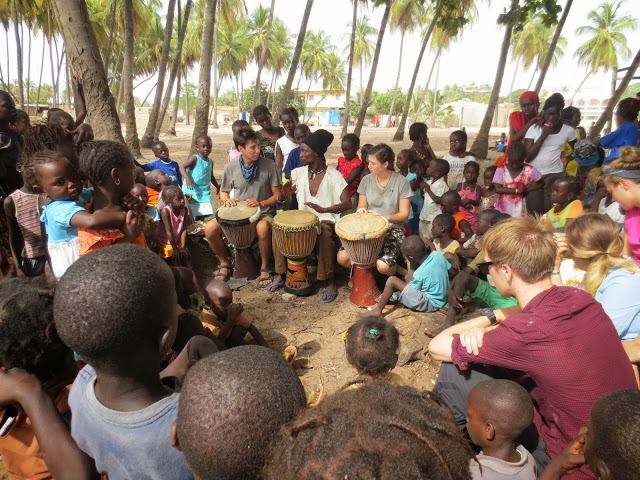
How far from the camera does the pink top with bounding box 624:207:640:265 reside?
2965mm

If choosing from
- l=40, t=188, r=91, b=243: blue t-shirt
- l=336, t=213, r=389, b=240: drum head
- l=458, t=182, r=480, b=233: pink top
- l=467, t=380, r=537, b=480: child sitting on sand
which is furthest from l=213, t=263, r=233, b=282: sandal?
l=467, t=380, r=537, b=480: child sitting on sand

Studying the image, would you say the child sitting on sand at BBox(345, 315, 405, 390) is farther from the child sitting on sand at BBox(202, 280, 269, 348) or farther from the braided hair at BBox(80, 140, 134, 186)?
the braided hair at BBox(80, 140, 134, 186)

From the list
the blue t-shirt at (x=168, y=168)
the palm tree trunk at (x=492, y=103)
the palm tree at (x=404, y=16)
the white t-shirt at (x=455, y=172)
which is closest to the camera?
the blue t-shirt at (x=168, y=168)

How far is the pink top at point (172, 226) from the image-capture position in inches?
194

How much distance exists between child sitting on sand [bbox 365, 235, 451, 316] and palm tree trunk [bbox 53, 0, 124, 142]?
4859 millimetres

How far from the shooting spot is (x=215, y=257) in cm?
590

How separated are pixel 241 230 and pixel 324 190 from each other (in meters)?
1.17

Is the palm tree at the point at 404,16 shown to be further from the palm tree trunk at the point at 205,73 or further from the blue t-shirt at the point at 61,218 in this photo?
the blue t-shirt at the point at 61,218

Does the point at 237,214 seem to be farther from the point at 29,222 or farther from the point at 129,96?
the point at 129,96

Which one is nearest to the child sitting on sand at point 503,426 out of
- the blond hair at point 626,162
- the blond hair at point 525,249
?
the blond hair at point 525,249

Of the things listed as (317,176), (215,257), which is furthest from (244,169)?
(215,257)

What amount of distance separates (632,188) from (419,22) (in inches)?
1219

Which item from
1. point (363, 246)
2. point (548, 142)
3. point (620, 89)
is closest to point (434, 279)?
point (363, 246)

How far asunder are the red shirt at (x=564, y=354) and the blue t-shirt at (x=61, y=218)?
8.49ft
